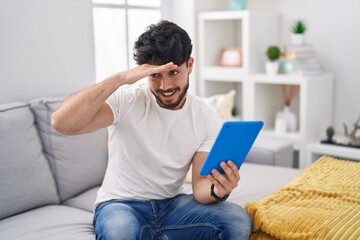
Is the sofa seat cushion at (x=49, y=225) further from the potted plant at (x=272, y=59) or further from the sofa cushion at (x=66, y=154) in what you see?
the potted plant at (x=272, y=59)

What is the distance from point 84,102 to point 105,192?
1.31 ft

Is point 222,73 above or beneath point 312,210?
above

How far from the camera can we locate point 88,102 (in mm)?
1638

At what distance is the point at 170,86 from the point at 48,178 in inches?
29.8

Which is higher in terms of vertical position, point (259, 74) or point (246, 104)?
point (259, 74)

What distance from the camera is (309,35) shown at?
338 cm

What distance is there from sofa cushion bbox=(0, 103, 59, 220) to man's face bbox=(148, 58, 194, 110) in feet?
2.11

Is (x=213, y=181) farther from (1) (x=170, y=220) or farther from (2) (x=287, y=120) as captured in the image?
(2) (x=287, y=120)

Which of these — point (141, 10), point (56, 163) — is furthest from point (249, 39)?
point (56, 163)

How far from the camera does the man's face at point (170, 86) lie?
176cm

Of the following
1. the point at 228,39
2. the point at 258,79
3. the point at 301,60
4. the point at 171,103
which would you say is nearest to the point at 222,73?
the point at 258,79

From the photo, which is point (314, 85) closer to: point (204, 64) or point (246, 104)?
point (246, 104)

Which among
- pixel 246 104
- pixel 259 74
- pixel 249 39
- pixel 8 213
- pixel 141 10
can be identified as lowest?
pixel 8 213

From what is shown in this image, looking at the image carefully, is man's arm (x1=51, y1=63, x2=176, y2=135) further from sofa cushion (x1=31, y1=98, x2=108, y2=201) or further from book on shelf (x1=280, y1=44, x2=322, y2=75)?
book on shelf (x1=280, y1=44, x2=322, y2=75)
